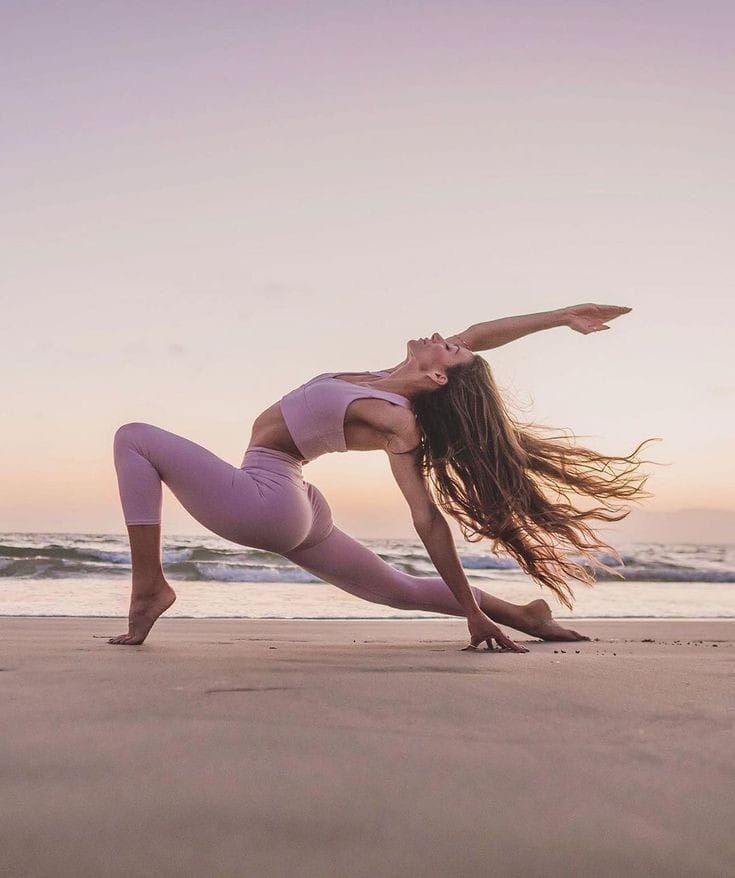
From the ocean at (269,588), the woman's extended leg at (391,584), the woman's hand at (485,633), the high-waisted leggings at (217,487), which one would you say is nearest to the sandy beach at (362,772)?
the woman's hand at (485,633)

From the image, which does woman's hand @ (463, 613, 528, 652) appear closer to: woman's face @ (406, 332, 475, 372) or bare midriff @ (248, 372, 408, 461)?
bare midriff @ (248, 372, 408, 461)

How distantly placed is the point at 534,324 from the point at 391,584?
1476mm

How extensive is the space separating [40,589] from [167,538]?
15.8 m

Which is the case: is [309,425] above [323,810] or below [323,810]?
above

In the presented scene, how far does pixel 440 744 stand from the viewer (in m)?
1.51

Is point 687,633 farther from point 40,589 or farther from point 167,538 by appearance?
point 167,538

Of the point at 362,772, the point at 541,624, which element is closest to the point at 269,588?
the point at 541,624

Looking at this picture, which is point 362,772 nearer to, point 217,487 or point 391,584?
point 217,487

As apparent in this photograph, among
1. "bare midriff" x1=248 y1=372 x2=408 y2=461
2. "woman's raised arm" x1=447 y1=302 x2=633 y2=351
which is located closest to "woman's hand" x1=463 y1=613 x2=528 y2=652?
"bare midriff" x1=248 y1=372 x2=408 y2=461

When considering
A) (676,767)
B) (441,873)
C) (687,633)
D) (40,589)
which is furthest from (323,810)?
(40,589)

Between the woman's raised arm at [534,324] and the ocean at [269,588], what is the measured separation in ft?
4.01

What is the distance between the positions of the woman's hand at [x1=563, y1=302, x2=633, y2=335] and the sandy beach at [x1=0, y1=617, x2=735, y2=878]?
2.01 metres

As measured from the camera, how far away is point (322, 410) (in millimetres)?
3588

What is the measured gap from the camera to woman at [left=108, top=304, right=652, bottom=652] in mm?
3447
